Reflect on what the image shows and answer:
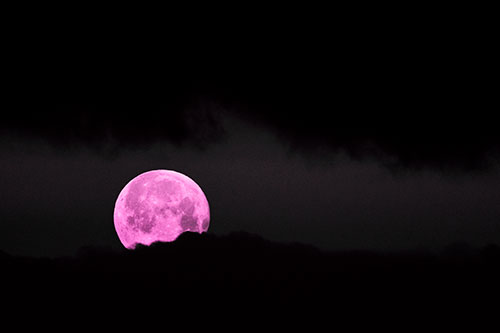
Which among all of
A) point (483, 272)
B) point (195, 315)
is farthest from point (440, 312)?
point (195, 315)

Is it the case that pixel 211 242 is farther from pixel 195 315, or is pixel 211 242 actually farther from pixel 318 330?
pixel 318 330

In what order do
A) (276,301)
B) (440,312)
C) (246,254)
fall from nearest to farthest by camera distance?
1. (440,312)
2. (276,301)
3. (246,254)

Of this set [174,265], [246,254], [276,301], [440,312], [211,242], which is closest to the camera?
[440,312]

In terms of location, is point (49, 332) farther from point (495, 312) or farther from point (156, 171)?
point (495, 312)

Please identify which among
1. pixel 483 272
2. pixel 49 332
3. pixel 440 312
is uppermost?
pixel 483 272

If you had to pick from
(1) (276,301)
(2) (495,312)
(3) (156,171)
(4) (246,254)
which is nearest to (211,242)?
(4) (246,254)

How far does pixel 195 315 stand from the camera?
1420 inches

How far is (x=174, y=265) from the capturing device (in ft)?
148

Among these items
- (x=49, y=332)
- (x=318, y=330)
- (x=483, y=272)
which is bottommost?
(x=49, y=332)

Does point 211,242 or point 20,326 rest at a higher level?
point 211,242

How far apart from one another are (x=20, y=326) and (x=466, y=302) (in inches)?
1109

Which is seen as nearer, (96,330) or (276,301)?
(96,330)

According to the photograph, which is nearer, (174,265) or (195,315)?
(195,315)

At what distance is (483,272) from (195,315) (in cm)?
2172
